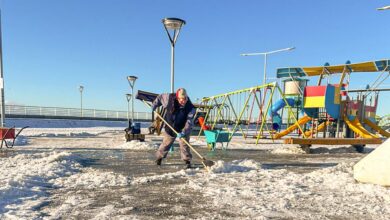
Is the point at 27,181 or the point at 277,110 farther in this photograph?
the point at 277,110

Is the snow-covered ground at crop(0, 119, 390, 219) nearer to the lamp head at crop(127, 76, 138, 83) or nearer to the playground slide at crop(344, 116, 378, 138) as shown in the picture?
the playground slide at crop(344, 116, 378, 138)

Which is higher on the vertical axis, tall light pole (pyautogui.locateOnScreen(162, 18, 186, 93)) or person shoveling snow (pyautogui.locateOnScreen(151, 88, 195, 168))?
tall light pole (pyautogui.locateOnScreen(162, 18, 186, 93))

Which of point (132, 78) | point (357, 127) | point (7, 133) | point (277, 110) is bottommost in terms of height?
point (7, 133)

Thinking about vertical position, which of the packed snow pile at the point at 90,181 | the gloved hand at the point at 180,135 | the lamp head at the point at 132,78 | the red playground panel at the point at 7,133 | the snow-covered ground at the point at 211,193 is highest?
the lamp head at the point at 132,78

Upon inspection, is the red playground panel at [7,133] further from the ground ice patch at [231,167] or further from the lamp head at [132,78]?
the lamp head at [132,78]

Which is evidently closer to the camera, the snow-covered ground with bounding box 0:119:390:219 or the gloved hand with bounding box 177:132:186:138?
the snow-covered ground with bounding box 0:119:390:219

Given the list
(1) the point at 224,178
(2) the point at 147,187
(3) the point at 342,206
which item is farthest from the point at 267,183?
(2) the point at 147,187

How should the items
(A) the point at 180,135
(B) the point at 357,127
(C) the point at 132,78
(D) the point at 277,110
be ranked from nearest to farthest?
1. (A) the point at 180,135
2. (B) the point at 357,127
3. (D) the point at 277,110
4. (C) the point at 132,78

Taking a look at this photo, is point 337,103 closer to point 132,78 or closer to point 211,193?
point 211,193

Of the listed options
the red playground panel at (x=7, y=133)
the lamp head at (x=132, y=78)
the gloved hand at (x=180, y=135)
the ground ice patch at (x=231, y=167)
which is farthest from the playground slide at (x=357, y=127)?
the lamp head at (x=132, y=78)

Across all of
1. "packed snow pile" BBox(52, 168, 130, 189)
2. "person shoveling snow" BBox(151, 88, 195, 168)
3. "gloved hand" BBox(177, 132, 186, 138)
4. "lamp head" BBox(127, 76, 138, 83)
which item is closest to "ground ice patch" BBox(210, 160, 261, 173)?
"person shoveling snow" BBox(151, 88, 195, 168)

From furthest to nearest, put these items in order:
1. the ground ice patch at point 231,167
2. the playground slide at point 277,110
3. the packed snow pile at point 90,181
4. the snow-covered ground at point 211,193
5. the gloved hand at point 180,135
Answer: the playground slide at point 277,110, the gloved hand at point 180,135, the ground ice patch at point 231,167, the packed snow pile at point 90,181, the snow-covered ground at point 211,193

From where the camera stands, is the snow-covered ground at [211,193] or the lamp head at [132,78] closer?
the snow-covered ground at [211,193]

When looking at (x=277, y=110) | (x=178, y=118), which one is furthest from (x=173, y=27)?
(x=277, y=110)
